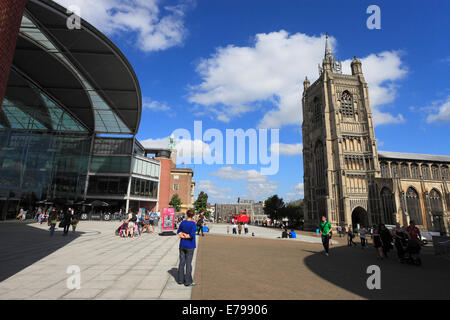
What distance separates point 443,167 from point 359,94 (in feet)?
98.7

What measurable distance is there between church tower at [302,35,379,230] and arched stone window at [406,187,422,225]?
1006 centimetres

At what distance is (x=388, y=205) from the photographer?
4750 cm

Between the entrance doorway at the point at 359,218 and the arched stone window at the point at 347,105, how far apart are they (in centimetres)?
2192

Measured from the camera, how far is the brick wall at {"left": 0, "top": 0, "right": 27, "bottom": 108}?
6.12m

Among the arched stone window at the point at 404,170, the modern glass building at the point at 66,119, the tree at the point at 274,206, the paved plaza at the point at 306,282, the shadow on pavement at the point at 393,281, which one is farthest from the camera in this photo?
the tree at the point at 274,206

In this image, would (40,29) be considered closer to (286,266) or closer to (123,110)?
(123,110)

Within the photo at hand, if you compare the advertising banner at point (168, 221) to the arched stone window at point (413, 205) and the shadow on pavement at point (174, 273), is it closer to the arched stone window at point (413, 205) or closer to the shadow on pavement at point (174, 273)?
the shadow on pavement at point (174, 273)

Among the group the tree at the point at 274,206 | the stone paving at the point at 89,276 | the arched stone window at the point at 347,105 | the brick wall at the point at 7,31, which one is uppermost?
the arched stone window at the point at 347,105

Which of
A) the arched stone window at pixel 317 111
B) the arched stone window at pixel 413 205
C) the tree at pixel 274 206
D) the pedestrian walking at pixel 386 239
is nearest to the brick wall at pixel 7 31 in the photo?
the pedestrian walking at pixel 386 239

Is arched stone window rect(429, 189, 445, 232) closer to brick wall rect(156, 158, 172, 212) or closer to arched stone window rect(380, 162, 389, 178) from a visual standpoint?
arched stone window rect(380, 162, 389, 178)

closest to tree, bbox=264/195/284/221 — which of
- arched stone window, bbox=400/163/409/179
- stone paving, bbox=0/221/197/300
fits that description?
arched stone window, bbox=400/163/409/179

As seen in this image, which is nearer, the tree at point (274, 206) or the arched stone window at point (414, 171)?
the arched stone window at point (414, 171)

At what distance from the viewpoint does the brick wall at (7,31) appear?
6121 millimetres

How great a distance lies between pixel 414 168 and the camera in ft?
194
